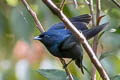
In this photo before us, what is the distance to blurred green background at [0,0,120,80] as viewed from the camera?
3234 mm

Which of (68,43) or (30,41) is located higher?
(68,43)

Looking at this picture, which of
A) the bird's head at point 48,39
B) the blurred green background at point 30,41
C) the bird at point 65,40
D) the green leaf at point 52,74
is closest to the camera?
the green leaf at point 52,74

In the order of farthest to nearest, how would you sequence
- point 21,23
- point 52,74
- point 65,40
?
point 21,23
point 65,40
point 52,74

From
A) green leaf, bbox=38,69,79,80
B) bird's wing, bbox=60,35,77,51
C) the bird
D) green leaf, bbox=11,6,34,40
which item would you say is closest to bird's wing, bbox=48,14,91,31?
the bird

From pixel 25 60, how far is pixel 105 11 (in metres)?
0.78

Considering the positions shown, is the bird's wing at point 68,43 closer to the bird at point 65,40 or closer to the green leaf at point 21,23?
the bird at point 65,40

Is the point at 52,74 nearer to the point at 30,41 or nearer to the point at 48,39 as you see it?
the point at 48,39

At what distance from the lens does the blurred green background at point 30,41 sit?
10.6 ft

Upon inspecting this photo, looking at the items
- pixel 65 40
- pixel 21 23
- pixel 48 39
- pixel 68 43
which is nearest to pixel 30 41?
pixel 21 23

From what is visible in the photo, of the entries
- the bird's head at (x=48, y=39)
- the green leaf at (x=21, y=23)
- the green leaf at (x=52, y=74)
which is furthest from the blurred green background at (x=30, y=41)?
the green leaf at (x=52, y=74)

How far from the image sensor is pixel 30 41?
3.29 m

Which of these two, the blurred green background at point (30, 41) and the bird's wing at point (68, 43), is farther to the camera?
the blurred green background at point (30, 41)

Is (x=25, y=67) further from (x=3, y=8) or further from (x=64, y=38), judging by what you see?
(x=64, y=38)

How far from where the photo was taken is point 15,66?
357 centimetres
